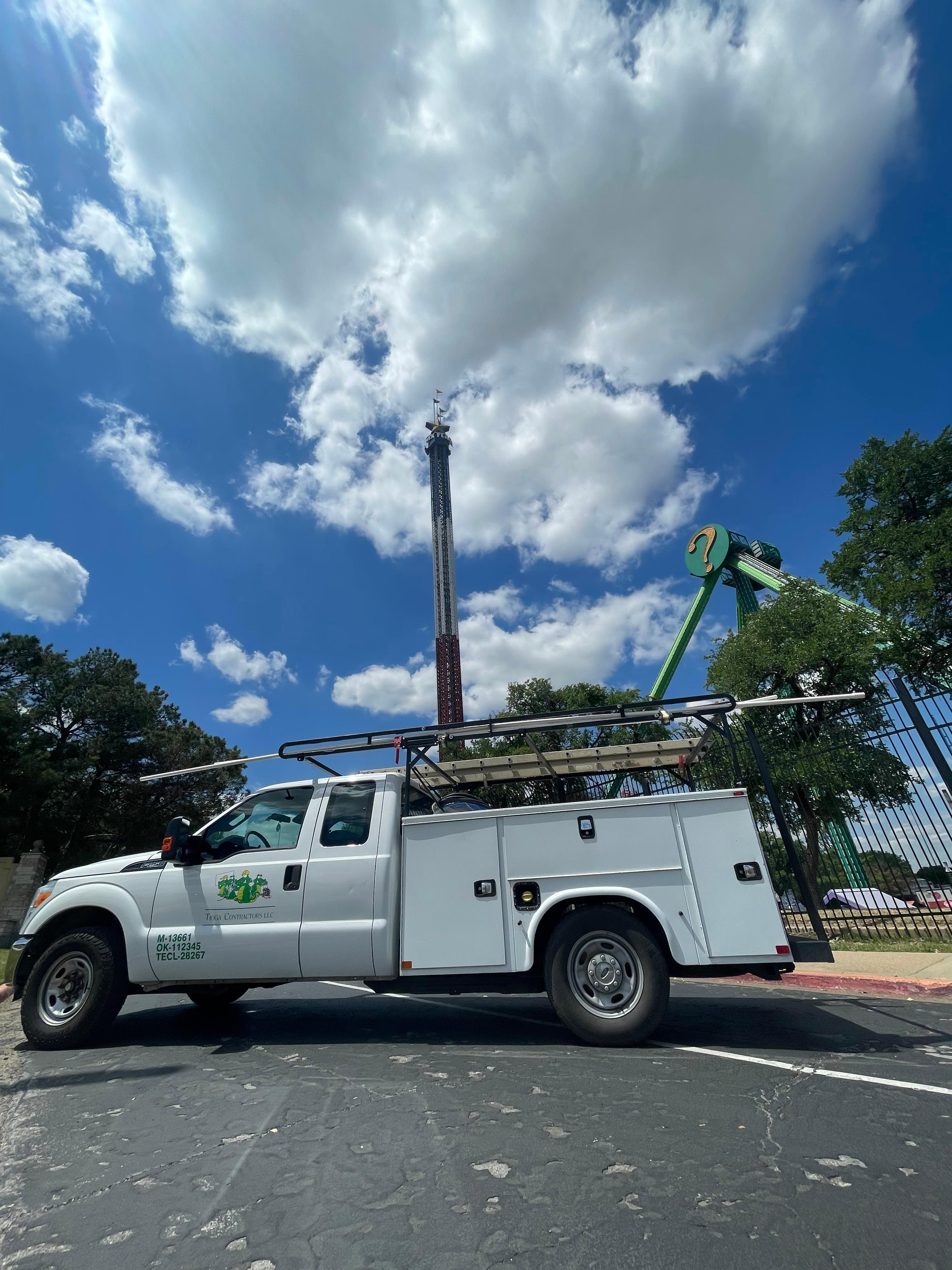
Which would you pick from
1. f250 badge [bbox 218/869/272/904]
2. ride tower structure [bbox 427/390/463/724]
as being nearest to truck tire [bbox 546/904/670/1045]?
f250 badge [bbox 218/869/272/904]

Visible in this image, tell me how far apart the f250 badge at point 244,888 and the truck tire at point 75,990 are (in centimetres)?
109

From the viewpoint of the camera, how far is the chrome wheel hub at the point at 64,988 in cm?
544

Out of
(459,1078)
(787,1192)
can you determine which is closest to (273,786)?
(459,1078)

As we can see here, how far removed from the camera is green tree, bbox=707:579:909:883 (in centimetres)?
1241

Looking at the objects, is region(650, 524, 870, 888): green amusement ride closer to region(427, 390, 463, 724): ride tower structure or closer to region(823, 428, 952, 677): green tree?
region(823, 428, 952, 677): green tree

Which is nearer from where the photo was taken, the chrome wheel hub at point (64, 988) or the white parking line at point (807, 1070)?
the white parking line at point (807, 1070)

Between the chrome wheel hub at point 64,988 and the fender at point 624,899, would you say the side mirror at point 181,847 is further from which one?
the fender at point 624,899

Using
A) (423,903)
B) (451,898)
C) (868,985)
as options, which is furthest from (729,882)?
(868,985)

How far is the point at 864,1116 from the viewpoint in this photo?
330 cm

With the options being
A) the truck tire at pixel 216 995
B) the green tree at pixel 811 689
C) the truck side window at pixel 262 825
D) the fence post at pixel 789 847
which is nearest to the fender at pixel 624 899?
the fence post at pixel 789 847

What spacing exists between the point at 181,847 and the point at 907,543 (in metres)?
27.3

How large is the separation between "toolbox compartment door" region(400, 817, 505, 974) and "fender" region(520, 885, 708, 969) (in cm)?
28

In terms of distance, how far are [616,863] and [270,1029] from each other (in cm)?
371

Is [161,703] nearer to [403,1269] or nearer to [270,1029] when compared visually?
[270,1029]
